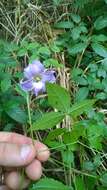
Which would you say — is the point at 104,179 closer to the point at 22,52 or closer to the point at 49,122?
the point at 49,122

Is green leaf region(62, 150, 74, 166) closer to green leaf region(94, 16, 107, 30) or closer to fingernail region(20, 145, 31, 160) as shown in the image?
fingernail region(20, 145, 31, 160)

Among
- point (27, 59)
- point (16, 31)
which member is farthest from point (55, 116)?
point (16, 31)

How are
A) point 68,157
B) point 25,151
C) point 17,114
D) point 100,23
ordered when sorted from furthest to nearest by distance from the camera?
point 100,23
point 17,114
point 68,157
point 25,151

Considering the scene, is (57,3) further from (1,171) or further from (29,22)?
(1,171)

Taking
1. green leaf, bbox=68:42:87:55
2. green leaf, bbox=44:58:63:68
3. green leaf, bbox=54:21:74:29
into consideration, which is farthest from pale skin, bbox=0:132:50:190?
green leaf, bbox=54:21:74:29

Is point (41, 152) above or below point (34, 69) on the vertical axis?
below

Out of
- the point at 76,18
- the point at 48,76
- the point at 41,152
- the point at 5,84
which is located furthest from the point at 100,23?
the point at 41,152

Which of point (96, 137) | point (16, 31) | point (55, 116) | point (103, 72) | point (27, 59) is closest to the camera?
point (55, 116)
